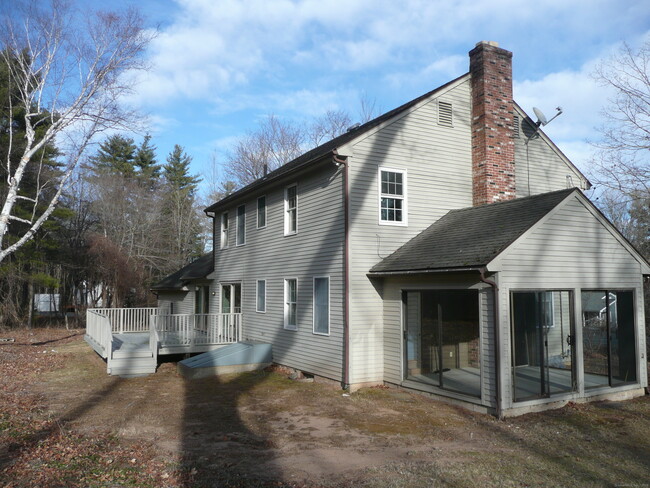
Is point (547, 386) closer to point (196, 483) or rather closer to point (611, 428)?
point (611, 428)

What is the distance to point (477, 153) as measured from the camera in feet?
43.1

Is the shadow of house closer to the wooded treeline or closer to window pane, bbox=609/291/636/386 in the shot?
window pane, bbox=609/291/636/386

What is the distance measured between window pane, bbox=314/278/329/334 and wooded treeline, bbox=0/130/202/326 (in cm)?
1747

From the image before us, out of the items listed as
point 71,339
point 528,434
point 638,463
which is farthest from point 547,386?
point 71,339

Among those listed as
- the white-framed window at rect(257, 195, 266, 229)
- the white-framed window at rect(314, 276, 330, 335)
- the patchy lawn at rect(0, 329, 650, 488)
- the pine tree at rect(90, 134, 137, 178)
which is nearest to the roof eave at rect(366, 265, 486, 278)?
the white-framed window at rect(314, 276, 330, 335)

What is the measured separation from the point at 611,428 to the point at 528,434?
5.16 ft

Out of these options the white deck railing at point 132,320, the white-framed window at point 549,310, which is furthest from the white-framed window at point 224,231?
the white-framed window at point 549,310

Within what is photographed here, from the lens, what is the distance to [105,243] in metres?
27.7

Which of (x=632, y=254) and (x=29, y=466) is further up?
(x=632, y=254)

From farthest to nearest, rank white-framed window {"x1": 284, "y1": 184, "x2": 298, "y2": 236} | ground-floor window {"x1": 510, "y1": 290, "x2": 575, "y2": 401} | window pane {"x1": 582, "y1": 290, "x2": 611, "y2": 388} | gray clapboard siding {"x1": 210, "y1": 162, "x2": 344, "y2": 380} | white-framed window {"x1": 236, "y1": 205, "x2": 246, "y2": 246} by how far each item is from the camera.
A: 1. white-framed window {"x1": 236, "y1": 205, "x2": 246, "y2": 246}
2. white-framed window {"x1": 284, "y1": 184, "x2": 298, "y2": 236}
3. gray clapboard siding {"x1": 210, "y1": 162, "x2": 344, "y2": 380}
4. window pane {"x1": 582, "y1": 290, "x2": 611, "y2": 388}
5. ground-floor window {"x1": 510, "y1": 290, "x2": 575, "y2": 401}

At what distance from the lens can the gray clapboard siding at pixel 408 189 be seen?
11391 millimetres

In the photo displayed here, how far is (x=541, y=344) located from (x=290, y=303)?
6758 millimetres

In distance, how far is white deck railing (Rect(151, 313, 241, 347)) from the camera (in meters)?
14.9

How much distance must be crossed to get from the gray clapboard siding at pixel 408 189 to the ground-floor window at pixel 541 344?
2864 millimetres
